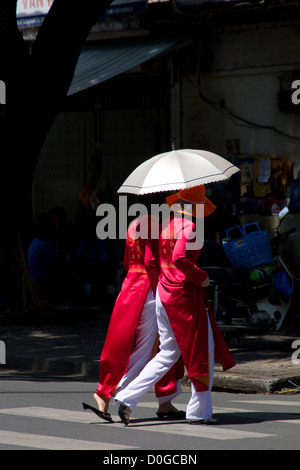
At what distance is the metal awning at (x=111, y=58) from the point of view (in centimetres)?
1512

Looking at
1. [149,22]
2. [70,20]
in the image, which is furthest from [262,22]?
[70,20]

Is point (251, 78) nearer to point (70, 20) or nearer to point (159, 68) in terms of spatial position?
point (159, 68)

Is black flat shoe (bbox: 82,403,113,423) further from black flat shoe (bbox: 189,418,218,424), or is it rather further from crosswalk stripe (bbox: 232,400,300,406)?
crosswalk stripe (bbox: 232,400,300,406)

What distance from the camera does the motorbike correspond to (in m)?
11.6

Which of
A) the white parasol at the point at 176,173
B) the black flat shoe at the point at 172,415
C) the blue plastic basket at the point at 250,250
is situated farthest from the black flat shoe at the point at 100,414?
the blue plastic basket at the point at 250,250

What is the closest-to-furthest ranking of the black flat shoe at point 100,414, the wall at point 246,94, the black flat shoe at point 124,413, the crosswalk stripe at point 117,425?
the crosswalk stripe at point 117,425
the black flat shoe at point 124,413
the black flat shoe at point 100,414
the wall at point 246,94

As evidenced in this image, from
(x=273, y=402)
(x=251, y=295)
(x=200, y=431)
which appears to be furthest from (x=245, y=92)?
(x=200, y=431)

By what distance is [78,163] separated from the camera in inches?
700

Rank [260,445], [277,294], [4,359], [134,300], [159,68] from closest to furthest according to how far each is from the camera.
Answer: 1. [260,445]
2. [134,300]
3. [4,359]
4. [277,294]
5. [159,68]

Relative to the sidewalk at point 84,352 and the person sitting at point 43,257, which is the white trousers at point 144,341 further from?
the person sitting at point 43,257

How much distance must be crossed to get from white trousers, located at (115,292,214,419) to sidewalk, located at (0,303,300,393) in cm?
227

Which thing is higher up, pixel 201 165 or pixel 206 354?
pixel 201 165

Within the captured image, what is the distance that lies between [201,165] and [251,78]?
25.7 feet

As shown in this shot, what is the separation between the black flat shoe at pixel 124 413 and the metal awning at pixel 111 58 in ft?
27.3
